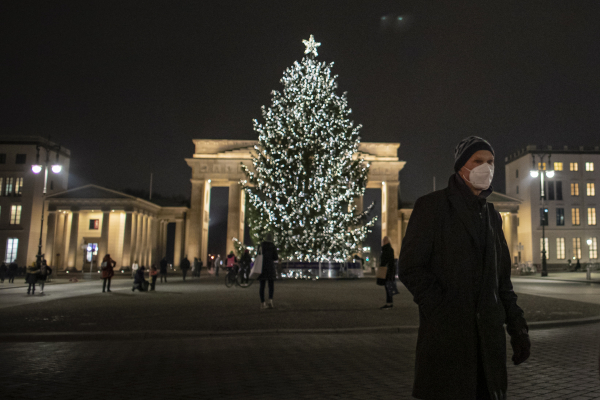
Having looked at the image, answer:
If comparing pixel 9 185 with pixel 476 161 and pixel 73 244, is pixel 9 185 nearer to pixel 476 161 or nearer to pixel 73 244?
pixel 73 244

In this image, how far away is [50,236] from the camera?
5869 centimetres

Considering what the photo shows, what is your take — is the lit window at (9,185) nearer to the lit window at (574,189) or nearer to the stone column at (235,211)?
the stone column at (235,211)

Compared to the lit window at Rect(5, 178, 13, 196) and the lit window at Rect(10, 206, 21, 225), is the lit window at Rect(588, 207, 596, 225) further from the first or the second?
the lit window at Rect(5, 178, 13, 196)

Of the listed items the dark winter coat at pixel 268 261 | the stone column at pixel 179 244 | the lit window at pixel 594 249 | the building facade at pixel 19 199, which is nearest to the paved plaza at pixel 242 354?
the dark winter coat at pixel 268 261

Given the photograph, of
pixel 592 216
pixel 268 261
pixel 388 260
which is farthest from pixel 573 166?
pixel 268 261

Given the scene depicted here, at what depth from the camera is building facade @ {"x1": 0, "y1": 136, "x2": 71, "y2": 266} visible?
66.7m

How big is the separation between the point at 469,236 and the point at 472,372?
703mm

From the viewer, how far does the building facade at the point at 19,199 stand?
2625 inches

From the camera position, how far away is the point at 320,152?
3272cm

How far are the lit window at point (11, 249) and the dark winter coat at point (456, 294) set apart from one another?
72.5 metres

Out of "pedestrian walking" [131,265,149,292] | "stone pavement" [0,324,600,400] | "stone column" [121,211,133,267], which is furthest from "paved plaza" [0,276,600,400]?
"stone column" [121,211,133,267]

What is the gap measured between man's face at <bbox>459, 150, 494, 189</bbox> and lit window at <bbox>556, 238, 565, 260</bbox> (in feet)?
256

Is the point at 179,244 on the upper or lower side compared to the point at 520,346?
upper

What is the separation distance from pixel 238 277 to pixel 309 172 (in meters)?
8.76
